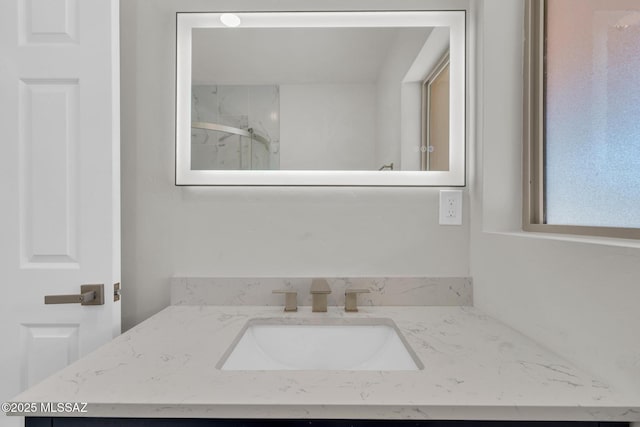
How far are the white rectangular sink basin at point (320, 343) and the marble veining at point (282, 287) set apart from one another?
0.14m

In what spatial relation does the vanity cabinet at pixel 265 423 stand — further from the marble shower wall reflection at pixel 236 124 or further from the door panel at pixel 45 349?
the marble shower wall reflection at pixel 236 124

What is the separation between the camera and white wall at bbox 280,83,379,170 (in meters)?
1.23

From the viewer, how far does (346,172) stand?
4.04ft

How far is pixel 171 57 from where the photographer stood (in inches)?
49.4

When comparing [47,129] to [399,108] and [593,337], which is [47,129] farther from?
[593,337]

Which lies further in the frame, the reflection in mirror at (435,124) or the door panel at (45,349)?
the reflection in mirror at (435,124)

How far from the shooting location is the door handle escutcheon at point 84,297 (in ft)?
3.52

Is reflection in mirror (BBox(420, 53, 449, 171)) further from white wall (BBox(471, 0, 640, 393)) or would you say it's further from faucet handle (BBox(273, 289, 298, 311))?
→ faucet handle (BBox(273, 289, 298, 311))

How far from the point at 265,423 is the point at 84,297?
79 centimetres

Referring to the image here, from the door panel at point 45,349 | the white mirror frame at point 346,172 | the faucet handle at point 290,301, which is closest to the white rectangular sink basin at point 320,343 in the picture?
the faucet handle at point 290,301

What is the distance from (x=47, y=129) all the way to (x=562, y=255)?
58.7 inches

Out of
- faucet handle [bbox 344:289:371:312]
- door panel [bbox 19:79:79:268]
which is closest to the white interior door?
door panel [bbox 19:79:79:268]

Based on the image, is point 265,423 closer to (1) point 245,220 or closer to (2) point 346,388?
(2) point 346,388

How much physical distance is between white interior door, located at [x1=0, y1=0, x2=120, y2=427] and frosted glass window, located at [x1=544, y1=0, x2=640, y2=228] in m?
1.35
